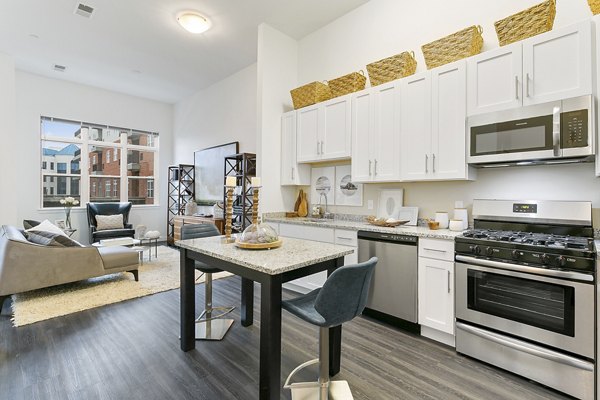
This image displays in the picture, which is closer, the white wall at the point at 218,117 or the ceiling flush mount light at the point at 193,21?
the ceiling flush mount light at the point at 193,21

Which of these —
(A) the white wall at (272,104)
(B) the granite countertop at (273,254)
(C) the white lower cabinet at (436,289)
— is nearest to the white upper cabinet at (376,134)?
(C) the white lower cabinet at (436,289)

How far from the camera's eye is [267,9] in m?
3.77

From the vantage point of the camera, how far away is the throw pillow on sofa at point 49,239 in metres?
3.46

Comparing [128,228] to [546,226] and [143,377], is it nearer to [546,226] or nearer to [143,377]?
[143,377]

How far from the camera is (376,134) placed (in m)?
3.27

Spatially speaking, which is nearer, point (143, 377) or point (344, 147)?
point (143, 377)

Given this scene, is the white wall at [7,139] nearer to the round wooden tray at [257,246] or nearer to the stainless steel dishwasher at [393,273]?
the round wooden tray at [257,246]

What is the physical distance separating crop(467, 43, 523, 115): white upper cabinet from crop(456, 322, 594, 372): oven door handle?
5.98ft

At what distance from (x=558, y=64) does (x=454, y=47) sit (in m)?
0.85

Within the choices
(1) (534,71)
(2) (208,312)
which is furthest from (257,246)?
(1) (534,71)

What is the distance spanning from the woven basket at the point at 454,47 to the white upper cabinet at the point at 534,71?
16 centimetres


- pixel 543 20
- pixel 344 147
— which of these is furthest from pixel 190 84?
pixel 543 20

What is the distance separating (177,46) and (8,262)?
12.4 ft

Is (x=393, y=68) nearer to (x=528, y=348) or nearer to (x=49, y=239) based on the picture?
(x=528, y=348)
